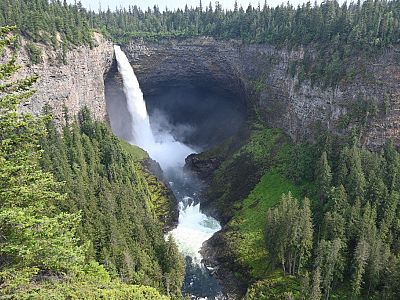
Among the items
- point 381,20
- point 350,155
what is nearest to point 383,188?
point 350,155

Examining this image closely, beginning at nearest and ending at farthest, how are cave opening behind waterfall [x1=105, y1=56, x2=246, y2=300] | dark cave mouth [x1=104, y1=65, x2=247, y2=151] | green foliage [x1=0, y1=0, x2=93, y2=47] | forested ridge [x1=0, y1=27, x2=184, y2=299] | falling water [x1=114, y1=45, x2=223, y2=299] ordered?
forested ridge [x1=0, y1=27, x2=184, y2=299]
falling water [x1=114, y1=45, x2=223, y2=299]
green foliage [x1=0, y1=0, x2=93, y2=47]
cave opening behind waterfall [x1=105, y1=56, x2=246, y2=300]
dark cave mouth [x1=104, y1=65, x2=247, y2=151]

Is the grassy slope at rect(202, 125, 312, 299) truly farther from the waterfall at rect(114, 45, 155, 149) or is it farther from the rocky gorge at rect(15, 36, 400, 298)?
the waterfall at rect(114, 45, 155, 149)

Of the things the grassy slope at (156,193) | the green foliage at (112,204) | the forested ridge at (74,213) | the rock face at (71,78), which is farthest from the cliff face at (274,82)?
the green foliage at (112,204)

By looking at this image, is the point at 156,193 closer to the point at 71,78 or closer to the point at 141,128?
the point at 71,78

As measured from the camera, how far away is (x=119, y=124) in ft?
343

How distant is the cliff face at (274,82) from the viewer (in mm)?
70125

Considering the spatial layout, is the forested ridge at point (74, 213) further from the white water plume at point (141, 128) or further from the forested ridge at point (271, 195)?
the white water plume at point (141, 128)

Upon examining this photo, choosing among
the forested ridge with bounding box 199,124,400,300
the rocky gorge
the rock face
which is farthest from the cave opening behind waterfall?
the rock face

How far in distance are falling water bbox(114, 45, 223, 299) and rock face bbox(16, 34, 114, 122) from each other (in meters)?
10.7

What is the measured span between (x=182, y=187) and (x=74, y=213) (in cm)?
7403

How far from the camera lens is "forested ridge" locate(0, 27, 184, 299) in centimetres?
1523

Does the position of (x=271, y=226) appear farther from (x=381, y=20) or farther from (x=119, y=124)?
(x=119, y=124)

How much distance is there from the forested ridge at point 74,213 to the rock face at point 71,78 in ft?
14.9

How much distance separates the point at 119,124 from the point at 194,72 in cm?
2540
